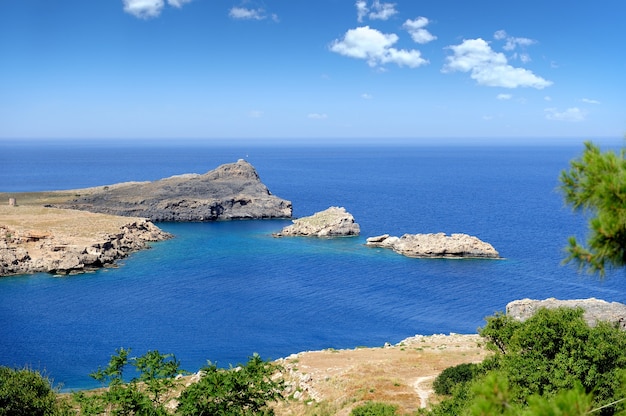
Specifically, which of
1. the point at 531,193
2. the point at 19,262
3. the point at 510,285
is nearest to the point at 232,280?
the point at 19,262

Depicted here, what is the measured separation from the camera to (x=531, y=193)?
515 ft

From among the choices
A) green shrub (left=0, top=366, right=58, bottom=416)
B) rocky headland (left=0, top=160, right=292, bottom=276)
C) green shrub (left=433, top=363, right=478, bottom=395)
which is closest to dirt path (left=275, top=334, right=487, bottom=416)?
green shrub (left=433, top=363, right=478, bottom=395)

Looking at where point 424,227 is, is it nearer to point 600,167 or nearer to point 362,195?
point 362,195

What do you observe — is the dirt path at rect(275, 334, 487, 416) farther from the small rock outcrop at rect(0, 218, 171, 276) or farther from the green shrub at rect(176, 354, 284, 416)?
the small rock outcrop at rect(0, 218, 171, 276)

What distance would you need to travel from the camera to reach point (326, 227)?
320 feet

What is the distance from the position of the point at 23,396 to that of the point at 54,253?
2135 inches

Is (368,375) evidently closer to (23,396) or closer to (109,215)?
(23,396)

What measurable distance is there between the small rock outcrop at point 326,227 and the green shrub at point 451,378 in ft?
217

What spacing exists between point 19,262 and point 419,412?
63.4m

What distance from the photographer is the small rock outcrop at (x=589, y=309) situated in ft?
→ 129

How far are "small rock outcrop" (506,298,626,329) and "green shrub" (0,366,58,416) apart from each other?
29.1m

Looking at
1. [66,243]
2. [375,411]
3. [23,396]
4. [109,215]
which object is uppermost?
[375,411]

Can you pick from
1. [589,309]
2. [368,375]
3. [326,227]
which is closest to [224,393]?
[368,375]

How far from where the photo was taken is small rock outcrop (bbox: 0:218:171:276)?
72688mm
